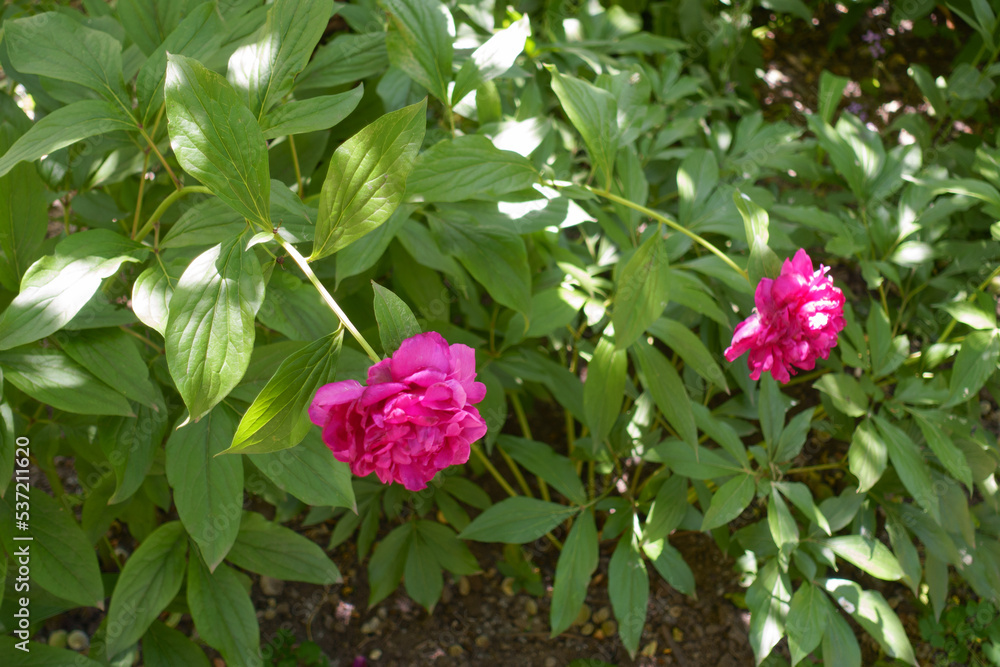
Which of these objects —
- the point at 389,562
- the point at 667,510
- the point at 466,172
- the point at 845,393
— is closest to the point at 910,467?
the point at 845,393

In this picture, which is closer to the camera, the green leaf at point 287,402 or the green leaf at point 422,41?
the green leaf at point 287,402

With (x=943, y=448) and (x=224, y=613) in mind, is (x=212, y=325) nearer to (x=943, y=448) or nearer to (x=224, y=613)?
(x=224, y=613)

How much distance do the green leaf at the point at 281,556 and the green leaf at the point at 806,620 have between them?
110 centimetres

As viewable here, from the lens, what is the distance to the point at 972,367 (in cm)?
168

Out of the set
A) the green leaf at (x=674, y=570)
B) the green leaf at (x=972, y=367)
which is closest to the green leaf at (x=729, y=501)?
the green leaf at (x=674, y=570)

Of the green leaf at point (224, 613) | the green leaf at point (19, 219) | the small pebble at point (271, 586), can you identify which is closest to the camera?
the green leaf at point (19, 219)

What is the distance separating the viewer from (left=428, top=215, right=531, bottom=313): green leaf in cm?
145

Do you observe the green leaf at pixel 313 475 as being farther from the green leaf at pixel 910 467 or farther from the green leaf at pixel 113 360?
the green leaf at pixel 910 467

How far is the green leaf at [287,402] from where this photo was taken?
0.87 metres

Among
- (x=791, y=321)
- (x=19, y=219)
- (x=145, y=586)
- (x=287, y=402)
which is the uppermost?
(x=19, y=219)

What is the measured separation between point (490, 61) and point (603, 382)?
0.74 m

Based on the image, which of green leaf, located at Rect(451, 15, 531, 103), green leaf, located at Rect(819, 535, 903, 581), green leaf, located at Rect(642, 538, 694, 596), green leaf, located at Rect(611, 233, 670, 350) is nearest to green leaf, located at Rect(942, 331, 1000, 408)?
green leaf, located at Rect(819, 535, 903, 581)

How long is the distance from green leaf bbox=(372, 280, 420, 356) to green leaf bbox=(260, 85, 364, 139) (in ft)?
1.19

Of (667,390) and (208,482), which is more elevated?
(208,482)
